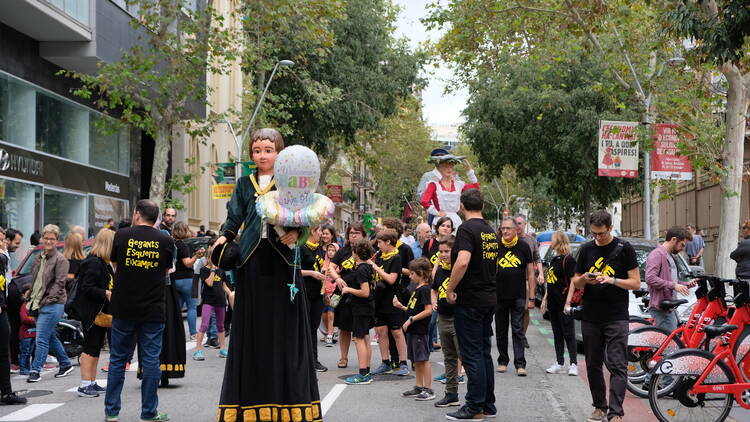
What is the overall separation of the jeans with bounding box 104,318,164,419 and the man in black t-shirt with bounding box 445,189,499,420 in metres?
2.46

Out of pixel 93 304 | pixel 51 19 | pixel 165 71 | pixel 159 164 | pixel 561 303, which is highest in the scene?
pixel 51 19

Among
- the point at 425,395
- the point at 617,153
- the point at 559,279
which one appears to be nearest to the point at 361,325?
the point at 425,395

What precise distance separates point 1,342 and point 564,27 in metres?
16.9

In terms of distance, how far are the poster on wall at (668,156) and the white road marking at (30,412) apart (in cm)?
1524

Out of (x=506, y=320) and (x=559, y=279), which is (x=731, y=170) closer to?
(x=559, y=279)

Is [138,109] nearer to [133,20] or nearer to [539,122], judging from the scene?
[133,20]

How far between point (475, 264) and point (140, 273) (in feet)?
9.14

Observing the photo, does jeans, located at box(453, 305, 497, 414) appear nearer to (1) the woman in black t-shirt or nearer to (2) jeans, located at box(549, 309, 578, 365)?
(2) jeans, located at box(549, 309, 578, 365)

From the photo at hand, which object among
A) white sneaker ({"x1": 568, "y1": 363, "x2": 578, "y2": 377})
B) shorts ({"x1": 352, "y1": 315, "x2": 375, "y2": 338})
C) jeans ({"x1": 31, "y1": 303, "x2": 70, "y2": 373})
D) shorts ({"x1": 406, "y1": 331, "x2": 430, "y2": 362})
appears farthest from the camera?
white sneaker ({"x1": 568, "y1": 363, "x2": 578, "y2": 377})

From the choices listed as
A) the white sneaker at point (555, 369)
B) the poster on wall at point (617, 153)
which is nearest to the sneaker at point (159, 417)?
the white sneaker at point (555, 369)

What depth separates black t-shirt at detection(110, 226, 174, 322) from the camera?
807cm

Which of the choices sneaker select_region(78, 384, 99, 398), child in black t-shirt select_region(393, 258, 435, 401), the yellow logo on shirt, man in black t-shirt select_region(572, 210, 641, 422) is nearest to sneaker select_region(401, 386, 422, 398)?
child in black t-shirt select_region(393, 258, 435, 401)

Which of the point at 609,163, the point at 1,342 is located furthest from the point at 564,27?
the point at 1,342

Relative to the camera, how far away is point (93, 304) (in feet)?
31.9
